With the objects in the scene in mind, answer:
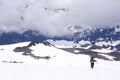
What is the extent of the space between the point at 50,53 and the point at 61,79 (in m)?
112

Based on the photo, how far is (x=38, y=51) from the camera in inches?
5699

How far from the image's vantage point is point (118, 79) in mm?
30578

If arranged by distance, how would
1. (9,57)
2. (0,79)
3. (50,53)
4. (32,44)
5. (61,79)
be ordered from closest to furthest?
1. (0,79)
2. (61,79)
3. (9,57)
4. (50,53)
5. (32,44)

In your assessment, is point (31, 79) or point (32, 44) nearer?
point (31, 79)

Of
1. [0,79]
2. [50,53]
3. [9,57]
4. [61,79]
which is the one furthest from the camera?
[50,53]

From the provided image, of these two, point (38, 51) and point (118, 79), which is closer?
point (118, 79)

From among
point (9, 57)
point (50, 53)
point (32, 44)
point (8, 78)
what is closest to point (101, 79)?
point (8, 78)

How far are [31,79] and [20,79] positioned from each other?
1091 mm

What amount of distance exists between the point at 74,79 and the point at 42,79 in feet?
9.80

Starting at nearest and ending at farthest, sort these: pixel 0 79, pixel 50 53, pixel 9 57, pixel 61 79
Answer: pixel 0 79, pixel 61 79, pixel 9 57, pixel 50 53

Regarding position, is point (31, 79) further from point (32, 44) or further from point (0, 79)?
point (32, 44)

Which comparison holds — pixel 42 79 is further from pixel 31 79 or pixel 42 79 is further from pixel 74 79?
pixel 74 79

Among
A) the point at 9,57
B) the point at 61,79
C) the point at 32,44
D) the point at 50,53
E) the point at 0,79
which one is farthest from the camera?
the point at 32,44

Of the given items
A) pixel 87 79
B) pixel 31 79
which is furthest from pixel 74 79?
pixel 31 79
